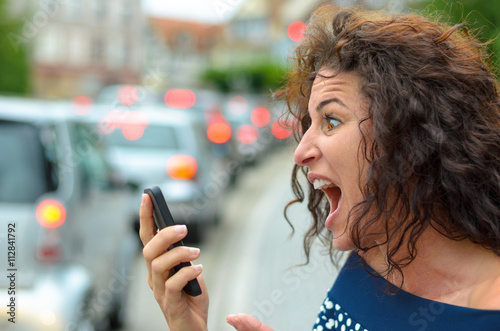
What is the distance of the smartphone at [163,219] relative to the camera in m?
1.60

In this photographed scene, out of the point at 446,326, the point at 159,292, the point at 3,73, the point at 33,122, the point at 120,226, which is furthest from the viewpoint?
the point at 3,73

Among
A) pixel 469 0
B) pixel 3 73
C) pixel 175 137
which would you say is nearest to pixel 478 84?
pixel 469 0

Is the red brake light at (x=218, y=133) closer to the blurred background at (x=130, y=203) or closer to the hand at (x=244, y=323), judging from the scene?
the blurred background at (x=130, y=203)

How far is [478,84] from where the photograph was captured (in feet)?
4.99

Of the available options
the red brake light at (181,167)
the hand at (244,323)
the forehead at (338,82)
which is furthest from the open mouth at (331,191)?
the red brake light at (181,167)

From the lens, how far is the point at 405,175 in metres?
1.48

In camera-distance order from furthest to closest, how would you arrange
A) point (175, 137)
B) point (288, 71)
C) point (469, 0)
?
point (175, 137) < point (469, 0) < point (288, 71)

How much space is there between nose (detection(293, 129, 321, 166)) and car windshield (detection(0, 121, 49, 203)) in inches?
98.4

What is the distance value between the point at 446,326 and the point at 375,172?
381mm

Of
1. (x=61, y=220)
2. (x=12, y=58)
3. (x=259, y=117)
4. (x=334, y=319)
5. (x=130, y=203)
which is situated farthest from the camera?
(x=259, y=117)

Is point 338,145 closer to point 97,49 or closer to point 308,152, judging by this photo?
point 308,152

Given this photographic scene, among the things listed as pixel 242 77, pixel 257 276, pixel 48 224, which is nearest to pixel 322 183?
pixel 48 224

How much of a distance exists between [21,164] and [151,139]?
17.7 feet

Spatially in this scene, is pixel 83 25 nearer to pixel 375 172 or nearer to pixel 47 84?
pixel 47 84
